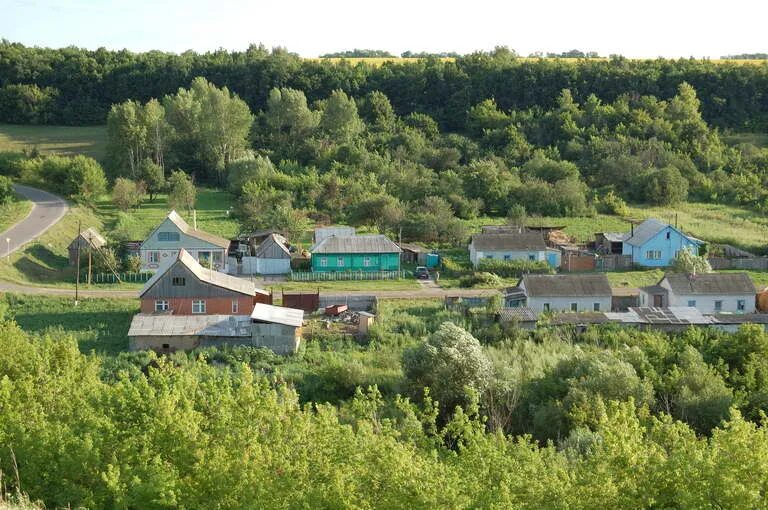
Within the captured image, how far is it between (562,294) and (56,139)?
46584 millimetres

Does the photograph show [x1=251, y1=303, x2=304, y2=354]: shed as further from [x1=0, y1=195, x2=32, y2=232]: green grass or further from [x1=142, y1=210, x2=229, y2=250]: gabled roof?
[x1=0, y1=195, x2=32, y2=232]: green grass

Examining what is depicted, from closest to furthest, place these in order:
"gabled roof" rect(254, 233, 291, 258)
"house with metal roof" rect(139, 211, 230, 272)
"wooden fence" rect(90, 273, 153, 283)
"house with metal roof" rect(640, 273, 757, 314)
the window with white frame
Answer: the window with white frame, "house with metal roof" rect(640, 273, 757, 314), "wooden fence" rect(90, 273, 153, 283), "gabled roof" rect(254, 233, 291, 258), "house with metal roof" rect(139, 211, 230, 272)

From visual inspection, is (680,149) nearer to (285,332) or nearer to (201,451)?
(285,332)

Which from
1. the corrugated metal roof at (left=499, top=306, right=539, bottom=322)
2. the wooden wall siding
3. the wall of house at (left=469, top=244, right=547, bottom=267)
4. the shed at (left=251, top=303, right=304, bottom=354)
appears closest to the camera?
the shed at (left=251, top=303, right=304, bottom=354)

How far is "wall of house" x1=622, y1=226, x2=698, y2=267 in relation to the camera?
38.6 meters

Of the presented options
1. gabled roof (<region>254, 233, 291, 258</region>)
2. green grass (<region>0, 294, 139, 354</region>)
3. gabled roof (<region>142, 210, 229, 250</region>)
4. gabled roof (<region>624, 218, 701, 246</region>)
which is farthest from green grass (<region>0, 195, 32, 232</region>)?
gabled roof (<region>624, 218, 701, 246</region>)

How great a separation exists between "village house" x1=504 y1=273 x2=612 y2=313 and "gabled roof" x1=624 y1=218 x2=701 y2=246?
8.15 metres

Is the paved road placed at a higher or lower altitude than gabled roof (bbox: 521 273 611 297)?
lower

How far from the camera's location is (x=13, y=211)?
44219 millimetres

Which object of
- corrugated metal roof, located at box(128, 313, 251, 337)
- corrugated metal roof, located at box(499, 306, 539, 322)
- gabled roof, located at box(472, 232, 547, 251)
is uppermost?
gabled roof, located at box(472, 232, 547, 251)

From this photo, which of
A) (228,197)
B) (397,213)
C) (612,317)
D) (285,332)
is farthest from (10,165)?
(612,317)

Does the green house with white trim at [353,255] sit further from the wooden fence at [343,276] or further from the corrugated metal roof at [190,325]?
the corrugated metal roof at [190,325]

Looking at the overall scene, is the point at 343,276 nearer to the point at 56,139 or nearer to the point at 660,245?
the point at 660,245

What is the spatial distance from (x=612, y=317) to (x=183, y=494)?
62.3 ft
